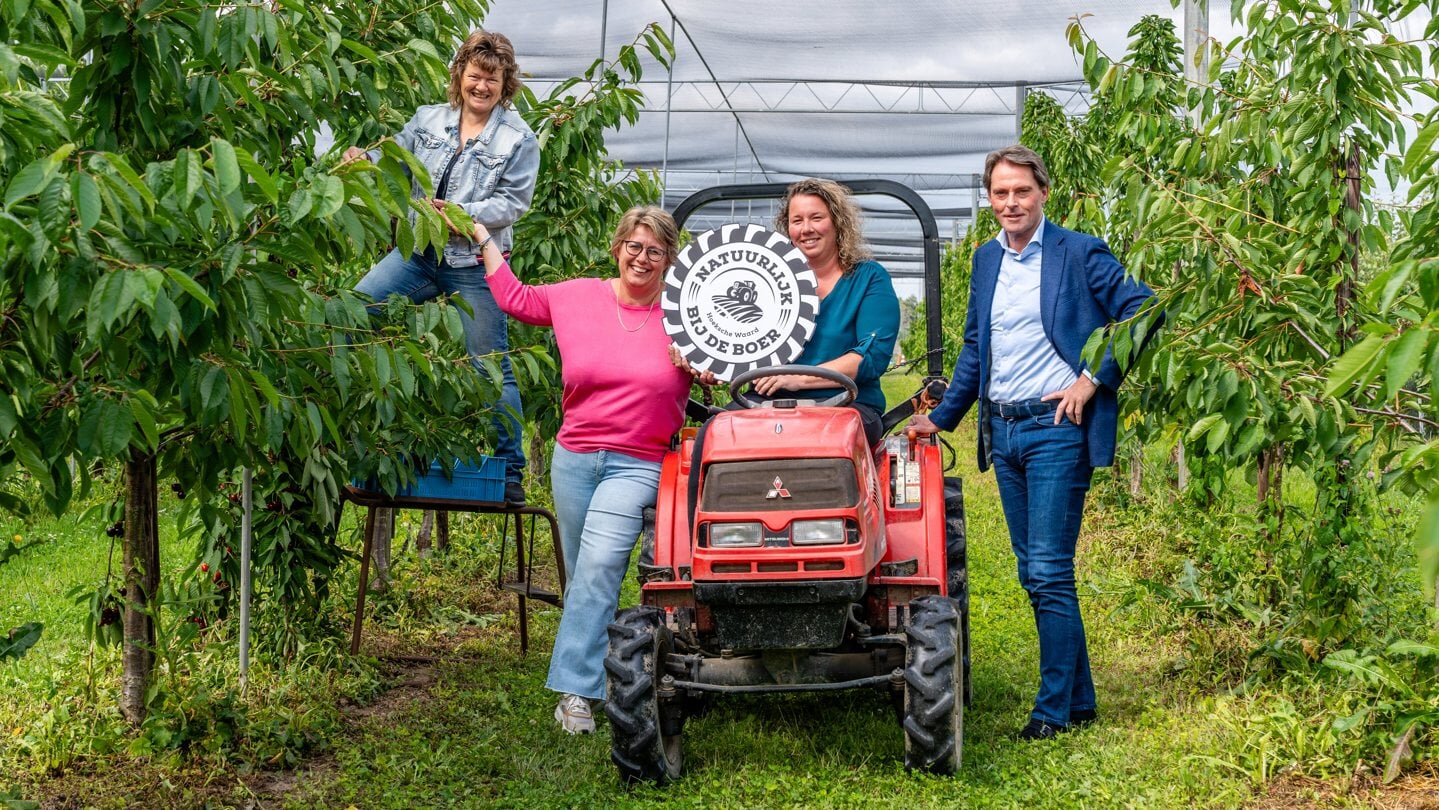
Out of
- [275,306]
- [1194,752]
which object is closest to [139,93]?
[275,306]

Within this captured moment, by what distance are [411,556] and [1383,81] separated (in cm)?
454

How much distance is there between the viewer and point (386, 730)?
460cm

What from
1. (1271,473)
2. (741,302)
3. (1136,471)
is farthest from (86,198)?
(1136,471)

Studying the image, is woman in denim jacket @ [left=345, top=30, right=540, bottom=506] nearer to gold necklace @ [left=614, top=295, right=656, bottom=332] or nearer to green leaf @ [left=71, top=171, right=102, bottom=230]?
gold necklace @ [left=614, top=295, right=656, bottom=332]

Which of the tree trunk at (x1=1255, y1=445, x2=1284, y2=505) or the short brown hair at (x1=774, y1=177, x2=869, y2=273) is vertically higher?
the short brown hair at (x1=774, y1=177, x2=869, y2=273)

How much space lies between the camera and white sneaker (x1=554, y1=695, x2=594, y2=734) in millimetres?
4570

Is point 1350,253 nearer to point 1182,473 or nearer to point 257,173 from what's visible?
point 1182,473

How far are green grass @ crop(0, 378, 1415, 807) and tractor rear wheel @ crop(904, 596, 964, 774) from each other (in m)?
0.08

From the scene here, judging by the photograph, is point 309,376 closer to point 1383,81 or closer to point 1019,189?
point 1019,189

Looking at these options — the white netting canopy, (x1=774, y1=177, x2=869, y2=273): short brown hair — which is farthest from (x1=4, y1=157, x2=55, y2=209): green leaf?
the white netting canopy

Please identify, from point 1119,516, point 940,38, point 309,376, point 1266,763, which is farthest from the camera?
point 940,38

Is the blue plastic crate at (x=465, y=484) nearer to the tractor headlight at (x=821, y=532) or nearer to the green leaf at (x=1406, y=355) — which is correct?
the tractor headlight at (x=821, y=532)

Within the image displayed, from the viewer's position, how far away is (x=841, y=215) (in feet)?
14.7

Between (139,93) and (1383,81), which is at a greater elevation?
(1383,81)
